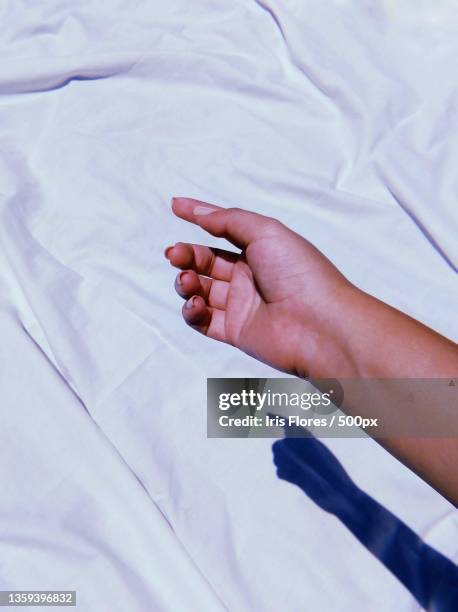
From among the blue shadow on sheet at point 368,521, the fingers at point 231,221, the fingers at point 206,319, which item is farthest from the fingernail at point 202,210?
the blue shadow on sheet at point 368,521

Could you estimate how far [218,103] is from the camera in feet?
3.09

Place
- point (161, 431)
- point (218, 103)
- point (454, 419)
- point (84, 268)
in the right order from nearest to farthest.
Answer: point (454, 419) < point (161, 431) < point (84, 268) < point (218, 103)

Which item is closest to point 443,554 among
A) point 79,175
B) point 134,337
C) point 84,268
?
point 134,337

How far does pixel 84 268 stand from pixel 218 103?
0.34 m

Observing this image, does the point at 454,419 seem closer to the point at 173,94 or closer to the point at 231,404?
the point at 231,404

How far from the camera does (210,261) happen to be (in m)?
0.76

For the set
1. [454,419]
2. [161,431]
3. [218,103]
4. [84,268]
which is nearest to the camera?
[454,419]

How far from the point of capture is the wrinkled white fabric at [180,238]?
2.10 ft

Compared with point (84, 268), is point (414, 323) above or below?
above

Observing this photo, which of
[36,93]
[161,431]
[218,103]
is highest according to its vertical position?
[218,103]

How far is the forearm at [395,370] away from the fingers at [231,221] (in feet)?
0.40

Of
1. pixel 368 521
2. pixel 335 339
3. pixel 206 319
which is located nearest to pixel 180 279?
pixel 206 319

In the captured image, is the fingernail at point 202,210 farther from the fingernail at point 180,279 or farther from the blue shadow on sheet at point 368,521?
the blue shadow on sheet at point 368,521

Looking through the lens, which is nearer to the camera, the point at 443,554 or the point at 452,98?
the point at 443,554
